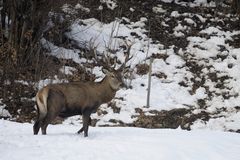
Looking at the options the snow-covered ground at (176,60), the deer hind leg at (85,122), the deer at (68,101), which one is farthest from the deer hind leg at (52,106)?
the snow-covered ground at (176,60)

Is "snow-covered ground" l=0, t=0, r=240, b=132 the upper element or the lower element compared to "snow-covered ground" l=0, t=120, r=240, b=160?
upper

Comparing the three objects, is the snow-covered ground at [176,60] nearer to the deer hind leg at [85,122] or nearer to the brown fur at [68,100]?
the brown fur at [68,100]

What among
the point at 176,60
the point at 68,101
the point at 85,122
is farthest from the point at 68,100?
the point at 176,60

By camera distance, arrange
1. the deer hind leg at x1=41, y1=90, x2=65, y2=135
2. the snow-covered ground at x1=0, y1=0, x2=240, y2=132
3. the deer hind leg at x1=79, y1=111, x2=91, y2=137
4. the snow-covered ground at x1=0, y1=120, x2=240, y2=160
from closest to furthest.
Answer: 1. the snow-covered ground at x1=0, y1=120, x2=240, y2=160
2. the deer hind leg at x1=41, y1=90, x2=65, y2=135
3. the deer hind leg at x1=79, y1=111, x2=91, y2=137
4. the snow-covered ground at x1=0, y1=0, x2=240, y2=132

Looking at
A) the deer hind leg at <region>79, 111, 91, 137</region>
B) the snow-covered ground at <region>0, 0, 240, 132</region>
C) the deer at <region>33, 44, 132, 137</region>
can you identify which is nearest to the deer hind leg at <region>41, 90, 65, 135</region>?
the deer at <region>33, 44, 132, 137</region>

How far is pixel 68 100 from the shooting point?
31.8 ft

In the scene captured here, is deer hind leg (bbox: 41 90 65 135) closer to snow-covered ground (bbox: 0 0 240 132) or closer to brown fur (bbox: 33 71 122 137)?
brown fur (bbox: 33 71 122 137)

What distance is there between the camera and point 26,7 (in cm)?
1681

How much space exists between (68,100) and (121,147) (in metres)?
1.86

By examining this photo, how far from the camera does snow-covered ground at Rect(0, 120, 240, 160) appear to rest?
25.1ft

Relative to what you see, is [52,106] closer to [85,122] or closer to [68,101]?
[68,101]

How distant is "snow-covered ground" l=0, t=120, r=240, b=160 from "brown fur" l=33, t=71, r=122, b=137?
0.50 m

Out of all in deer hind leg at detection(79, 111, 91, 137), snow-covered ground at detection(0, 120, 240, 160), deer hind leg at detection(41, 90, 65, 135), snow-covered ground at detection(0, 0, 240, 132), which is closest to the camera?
snow-covered ground at detection(0, 120, 240, 160)

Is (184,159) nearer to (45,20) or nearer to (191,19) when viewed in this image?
(45,20)
